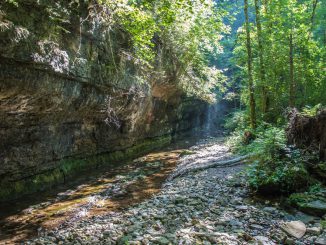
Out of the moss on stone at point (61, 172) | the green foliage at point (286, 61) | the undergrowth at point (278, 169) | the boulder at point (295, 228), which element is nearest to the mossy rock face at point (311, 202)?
the undergrowth at point (278, 169)

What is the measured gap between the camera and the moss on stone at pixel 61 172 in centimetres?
880

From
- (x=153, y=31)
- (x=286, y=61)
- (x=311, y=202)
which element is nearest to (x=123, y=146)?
(x=153, y=31)

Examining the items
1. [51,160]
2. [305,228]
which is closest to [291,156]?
[305,228]

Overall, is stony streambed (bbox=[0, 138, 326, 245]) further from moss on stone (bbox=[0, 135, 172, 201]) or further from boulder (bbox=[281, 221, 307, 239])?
moss on stone (bbox=[0, 135, 172, 201])

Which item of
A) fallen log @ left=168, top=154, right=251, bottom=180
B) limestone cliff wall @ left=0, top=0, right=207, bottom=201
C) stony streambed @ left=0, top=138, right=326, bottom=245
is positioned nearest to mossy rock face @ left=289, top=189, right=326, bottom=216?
stony streambed @ left=0, top=138, right=326, bottom=245

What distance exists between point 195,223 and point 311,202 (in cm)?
257

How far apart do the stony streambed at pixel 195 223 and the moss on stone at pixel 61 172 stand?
2800 mm

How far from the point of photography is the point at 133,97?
43.9 feet

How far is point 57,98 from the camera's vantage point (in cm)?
899

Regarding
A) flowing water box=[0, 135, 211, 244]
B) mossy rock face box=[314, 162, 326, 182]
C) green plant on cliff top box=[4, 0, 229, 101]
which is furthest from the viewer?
green plant on cliff top box=[4, 0, 229, 101]

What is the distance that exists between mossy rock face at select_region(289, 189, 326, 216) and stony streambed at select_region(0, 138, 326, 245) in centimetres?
17

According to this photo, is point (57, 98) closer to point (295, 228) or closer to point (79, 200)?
point (79, 200)

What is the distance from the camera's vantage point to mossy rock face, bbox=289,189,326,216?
587 cm

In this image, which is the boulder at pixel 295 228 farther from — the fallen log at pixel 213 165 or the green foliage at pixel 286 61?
the green foliage at pixel 286 61
